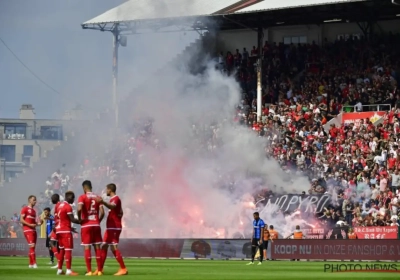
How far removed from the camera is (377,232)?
41.8 metres

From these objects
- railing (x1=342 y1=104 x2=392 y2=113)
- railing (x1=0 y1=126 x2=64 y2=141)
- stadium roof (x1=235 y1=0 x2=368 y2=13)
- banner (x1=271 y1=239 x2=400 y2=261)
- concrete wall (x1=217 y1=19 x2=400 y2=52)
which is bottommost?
banner (x1=271 y1=239 x2=400 y2=261)

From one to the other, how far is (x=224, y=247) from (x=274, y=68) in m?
17.4

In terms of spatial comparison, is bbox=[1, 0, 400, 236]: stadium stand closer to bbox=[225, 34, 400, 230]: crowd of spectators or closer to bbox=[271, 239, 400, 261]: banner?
bbox=[225, 34, 400, 230]: crowd of spectators

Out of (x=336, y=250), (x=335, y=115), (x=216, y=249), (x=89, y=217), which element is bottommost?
(x=216, y=249)

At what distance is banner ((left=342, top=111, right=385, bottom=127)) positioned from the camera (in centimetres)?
4978

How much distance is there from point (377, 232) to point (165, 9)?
20.6 metres

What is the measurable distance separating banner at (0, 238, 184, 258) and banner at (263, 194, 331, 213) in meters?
5.31

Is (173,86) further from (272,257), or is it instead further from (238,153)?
(272,257)

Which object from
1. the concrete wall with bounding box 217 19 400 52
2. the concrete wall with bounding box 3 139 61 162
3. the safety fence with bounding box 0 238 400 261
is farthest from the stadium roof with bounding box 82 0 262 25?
the concrete wall with bounding box 3 139 61 162

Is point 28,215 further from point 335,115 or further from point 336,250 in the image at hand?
point 335,115

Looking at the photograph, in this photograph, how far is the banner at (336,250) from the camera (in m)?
38.4

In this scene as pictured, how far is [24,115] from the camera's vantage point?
102 meters

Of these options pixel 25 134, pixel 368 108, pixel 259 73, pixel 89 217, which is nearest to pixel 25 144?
pixel 25 134

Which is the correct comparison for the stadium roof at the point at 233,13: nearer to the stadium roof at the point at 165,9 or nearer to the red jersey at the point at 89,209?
the stadium roof at the point at 165,9
